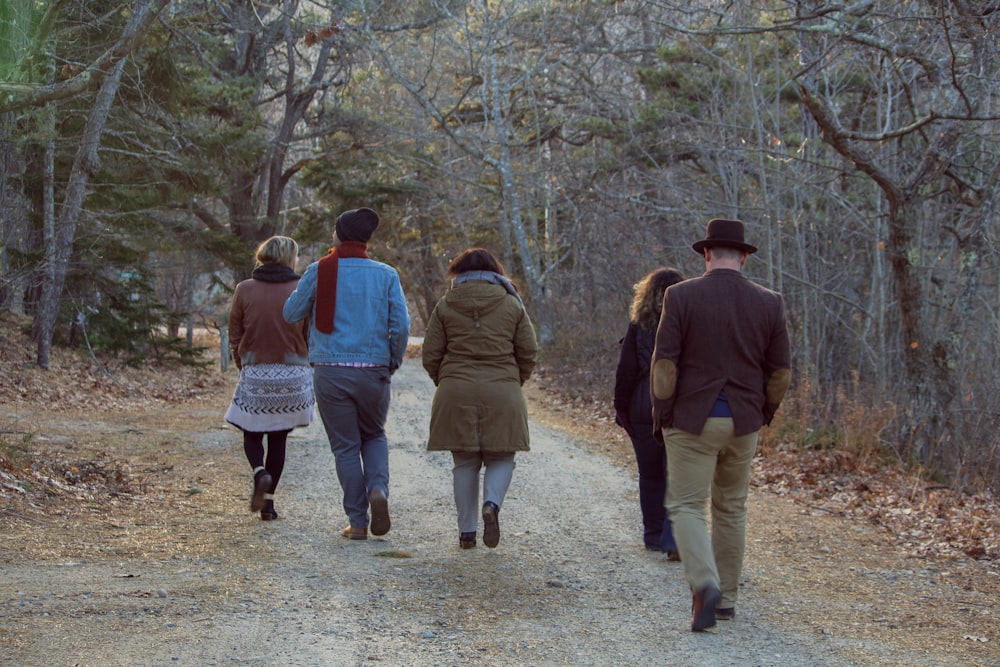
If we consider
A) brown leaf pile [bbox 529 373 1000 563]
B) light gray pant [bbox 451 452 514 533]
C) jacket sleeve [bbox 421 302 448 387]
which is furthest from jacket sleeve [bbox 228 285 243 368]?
brown leaf pile [bbox 529 373 1000 563]

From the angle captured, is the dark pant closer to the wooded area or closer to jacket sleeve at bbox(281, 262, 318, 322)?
jacket sleeve at bbox(281, 262, 318, 322)

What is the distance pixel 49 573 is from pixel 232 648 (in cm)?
195

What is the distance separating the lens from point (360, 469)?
731cm

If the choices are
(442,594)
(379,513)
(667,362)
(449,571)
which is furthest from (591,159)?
(667,362)

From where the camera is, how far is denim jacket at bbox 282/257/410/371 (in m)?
7.14

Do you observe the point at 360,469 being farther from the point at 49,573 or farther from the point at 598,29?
the point at 598,29

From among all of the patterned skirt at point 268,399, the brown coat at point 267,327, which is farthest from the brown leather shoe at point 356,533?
the brown coat at point 267,327

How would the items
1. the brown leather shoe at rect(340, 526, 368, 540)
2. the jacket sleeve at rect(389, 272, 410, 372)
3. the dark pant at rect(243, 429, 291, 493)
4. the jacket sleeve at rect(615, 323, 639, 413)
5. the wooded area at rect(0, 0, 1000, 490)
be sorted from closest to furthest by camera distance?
1. the jacket sleeve at rect(615, 323, 639, 413)
2. the jacket sleeve at rect(389, 272, 410, 372)
3. the brown leather shoe at rect(340, 526, 368, 540)
4. the dark pant at rect(243, 429, 291, 493)
5. the wooded area at rect(0, 0, 1000, 490)

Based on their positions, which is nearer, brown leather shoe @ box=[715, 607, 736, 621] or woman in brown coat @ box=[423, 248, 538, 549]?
brown leather shoe @ box=[715, 607, 736, 621]

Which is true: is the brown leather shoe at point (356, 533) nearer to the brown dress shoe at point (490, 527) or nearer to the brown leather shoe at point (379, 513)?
the brown leather shoe at point (379, 513)

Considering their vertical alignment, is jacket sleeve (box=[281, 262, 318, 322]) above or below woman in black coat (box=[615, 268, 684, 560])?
above

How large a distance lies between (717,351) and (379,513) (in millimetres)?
2809

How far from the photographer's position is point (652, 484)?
7227 mm

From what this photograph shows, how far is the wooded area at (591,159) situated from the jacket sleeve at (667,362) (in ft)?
13.0
